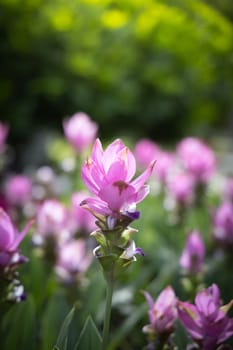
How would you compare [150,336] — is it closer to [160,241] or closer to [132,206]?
[132,206]

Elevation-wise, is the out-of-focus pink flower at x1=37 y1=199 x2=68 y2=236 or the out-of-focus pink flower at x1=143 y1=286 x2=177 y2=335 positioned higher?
the out-of-focus pink flower at x1=37 y1=199 x2=68 y2=236

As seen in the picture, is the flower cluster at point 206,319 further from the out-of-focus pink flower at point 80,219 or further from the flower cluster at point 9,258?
the out-of-focus pink flower at point 80,219

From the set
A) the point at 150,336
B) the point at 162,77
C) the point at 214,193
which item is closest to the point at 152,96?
the point at 162,77

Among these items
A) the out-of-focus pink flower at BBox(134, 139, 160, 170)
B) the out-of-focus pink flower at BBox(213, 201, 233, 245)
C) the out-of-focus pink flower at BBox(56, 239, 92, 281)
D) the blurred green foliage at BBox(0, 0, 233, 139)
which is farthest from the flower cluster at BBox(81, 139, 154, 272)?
the blurred green foliage at BBox(0, 0, 233, 139)

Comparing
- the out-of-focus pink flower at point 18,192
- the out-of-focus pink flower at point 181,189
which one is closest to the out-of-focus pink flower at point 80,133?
the out-of-focus pink flower at point 18,192

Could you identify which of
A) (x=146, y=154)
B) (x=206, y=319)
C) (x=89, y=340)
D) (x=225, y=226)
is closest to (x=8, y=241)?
(x=89, y=340)

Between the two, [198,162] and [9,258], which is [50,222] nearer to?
[9,258]

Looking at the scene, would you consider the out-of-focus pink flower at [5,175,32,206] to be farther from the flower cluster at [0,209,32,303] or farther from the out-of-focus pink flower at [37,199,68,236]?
the flower cluster at [0,209,32,303]
